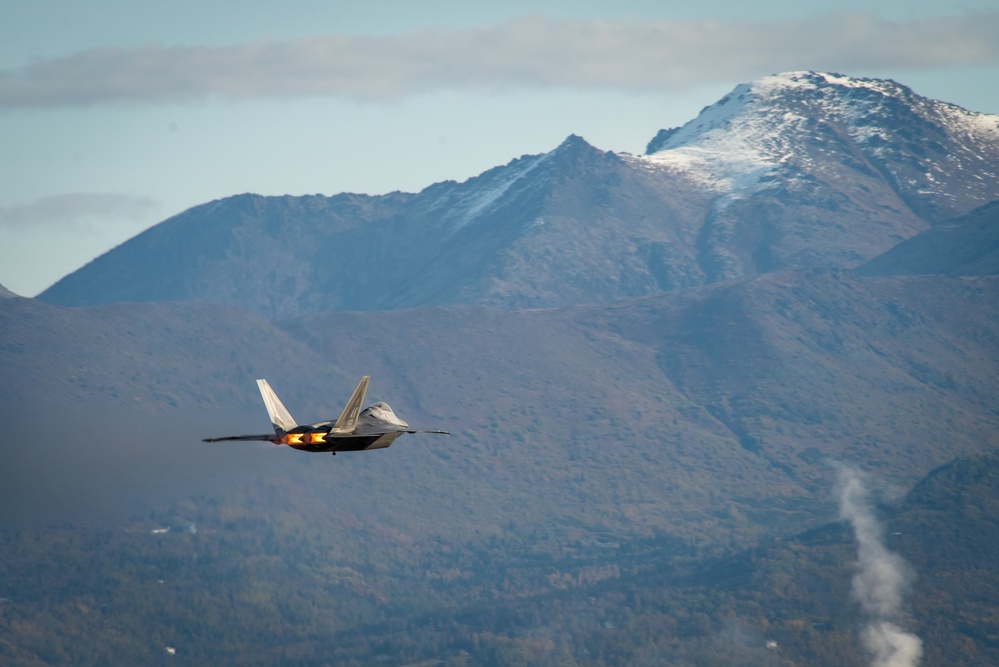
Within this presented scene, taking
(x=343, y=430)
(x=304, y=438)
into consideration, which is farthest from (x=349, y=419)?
(x=304, y=438)

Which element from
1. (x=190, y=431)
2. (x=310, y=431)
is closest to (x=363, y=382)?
(x=310, y=431)

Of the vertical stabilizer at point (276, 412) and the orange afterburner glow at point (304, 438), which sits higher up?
the vertical stabilizer at point (276, 412)

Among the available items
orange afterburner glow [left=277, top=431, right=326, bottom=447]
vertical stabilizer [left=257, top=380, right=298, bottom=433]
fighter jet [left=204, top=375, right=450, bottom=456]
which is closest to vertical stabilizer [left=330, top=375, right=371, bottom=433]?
fighter jet [left=204, top=375, right=450, bottom=456]

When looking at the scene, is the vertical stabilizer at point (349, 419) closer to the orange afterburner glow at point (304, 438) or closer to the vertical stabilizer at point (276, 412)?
the orange afterburner glow at point (304, 438)

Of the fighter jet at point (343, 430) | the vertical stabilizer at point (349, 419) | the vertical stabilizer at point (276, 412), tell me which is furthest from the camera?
the vertical stabilizer at point (276, 412)

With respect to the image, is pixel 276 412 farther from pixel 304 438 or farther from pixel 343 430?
pixel 343 430

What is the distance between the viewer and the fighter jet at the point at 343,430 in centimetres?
10056

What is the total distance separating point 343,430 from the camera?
10212 centimetres

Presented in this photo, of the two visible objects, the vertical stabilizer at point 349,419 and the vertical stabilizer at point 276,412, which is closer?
the vertical stabilizer at point 349,419

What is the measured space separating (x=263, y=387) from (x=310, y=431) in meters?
5.94

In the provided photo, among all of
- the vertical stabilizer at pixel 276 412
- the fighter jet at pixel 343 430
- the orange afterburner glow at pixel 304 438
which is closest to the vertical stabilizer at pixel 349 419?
the fighter jet at pixel 343 430

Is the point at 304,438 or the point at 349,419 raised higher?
the point at 349,419

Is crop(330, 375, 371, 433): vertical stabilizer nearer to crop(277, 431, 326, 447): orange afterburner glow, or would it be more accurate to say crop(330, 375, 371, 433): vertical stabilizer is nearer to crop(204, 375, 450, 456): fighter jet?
crop(204, 375, 450, 456): fighter jet

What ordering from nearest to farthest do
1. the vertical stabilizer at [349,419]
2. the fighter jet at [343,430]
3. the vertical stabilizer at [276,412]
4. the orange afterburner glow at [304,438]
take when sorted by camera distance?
the vertical stabilizer at [349,419]
the fighter jet at [343,430]
the orange afterburner glow at [304,438]
the vertical stabilizer at [276,412]
